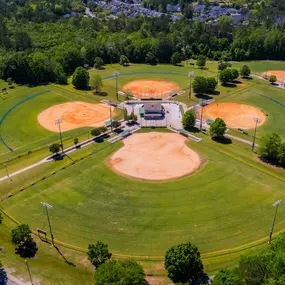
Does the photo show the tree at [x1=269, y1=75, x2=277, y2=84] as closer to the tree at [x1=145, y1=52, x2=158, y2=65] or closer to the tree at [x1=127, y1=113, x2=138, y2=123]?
the tree at [x1=145, y1=52, x2=158, y2=65]

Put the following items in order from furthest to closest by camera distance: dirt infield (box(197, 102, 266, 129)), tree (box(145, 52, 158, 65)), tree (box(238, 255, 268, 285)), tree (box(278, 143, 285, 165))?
tree (box(145, 52, 158, 65)) → dirt infield (box(197, 102, 266, 129)) → tree (box(278, 143, 285, 165)) → tree (box(238, 255, 268, 285))

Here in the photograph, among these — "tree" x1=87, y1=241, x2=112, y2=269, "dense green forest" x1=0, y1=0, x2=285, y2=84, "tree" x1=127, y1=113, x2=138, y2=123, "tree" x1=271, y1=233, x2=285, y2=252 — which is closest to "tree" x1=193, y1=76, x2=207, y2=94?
"tree" x1=127, y1=113, x2=138, y2=123

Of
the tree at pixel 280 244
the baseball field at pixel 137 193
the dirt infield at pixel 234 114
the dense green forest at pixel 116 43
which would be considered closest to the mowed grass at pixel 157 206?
the baseball field at pixel 137 193

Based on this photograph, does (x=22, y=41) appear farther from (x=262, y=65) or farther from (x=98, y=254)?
(x=98, y=254)

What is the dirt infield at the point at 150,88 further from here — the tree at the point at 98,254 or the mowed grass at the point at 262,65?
the tree at the point at 98,254

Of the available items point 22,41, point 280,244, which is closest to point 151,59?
point 22,41

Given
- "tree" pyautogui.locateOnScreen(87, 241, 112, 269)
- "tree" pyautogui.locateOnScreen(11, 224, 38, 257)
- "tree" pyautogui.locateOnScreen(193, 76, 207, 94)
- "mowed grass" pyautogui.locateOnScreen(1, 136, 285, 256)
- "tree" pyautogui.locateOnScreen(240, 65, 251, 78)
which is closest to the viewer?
"tree" pyautogui.locateOnScreen(87, 241, 112, 269)
